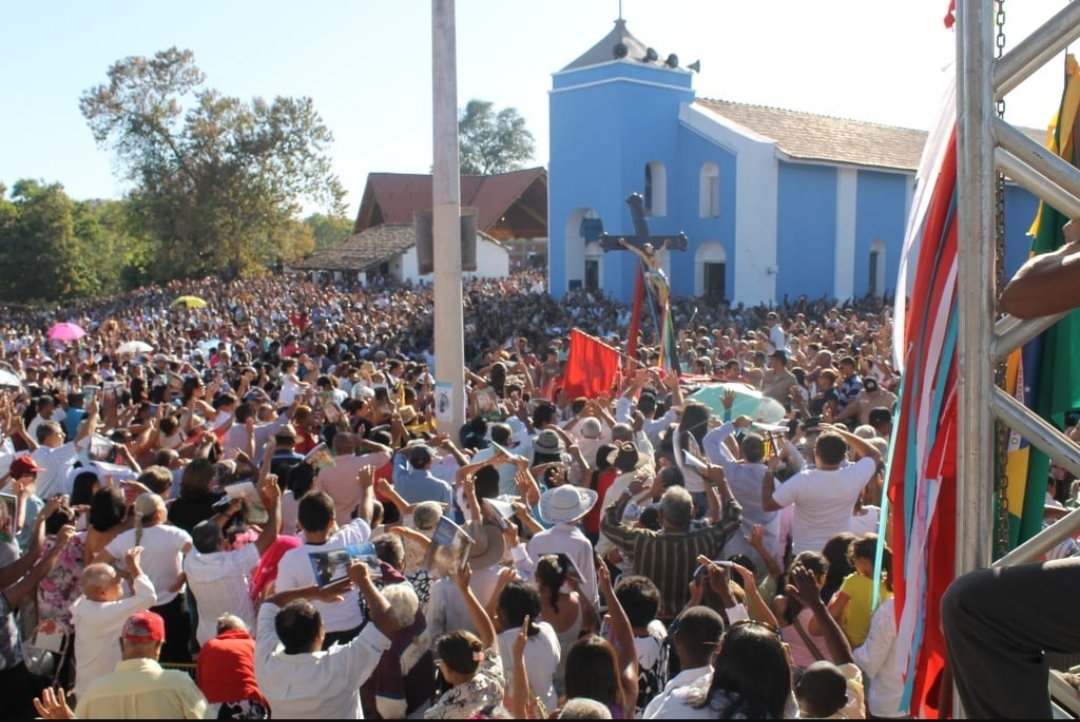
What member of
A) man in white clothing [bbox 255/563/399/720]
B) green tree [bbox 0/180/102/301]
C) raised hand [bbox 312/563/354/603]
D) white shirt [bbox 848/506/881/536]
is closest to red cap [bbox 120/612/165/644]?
man in white clothing [bbox 255/563/399/720]

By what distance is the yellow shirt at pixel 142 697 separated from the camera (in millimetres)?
3396

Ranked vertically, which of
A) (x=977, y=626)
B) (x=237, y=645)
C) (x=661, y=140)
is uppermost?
(x=661, y=140)

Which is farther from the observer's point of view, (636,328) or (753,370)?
(636,328)

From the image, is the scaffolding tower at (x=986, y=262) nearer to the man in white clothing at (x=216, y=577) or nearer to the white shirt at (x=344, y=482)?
the man in white clothing at (x=216, y=577)

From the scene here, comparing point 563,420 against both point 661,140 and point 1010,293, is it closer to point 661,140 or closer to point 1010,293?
point 1010,293

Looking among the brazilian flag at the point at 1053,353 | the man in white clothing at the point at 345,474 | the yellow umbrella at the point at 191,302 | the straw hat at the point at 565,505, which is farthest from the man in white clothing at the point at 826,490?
the yellow umbrella at the point at 191,302

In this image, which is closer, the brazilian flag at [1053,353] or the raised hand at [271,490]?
the brazilian flag at [1053,353]

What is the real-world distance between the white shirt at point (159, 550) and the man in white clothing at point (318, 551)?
682 mm

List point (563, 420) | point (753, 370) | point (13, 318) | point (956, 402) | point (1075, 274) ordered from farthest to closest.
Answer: point (13, 318), point (753, 370), point (563, 420), point (956, 402), point (1075, 274)

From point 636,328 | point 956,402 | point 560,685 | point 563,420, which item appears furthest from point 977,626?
point 636,328

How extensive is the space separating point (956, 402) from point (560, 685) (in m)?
2.28

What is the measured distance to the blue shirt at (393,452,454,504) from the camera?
246 inches

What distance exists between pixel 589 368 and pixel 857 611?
26.2ft

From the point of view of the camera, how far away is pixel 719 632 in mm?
3613
